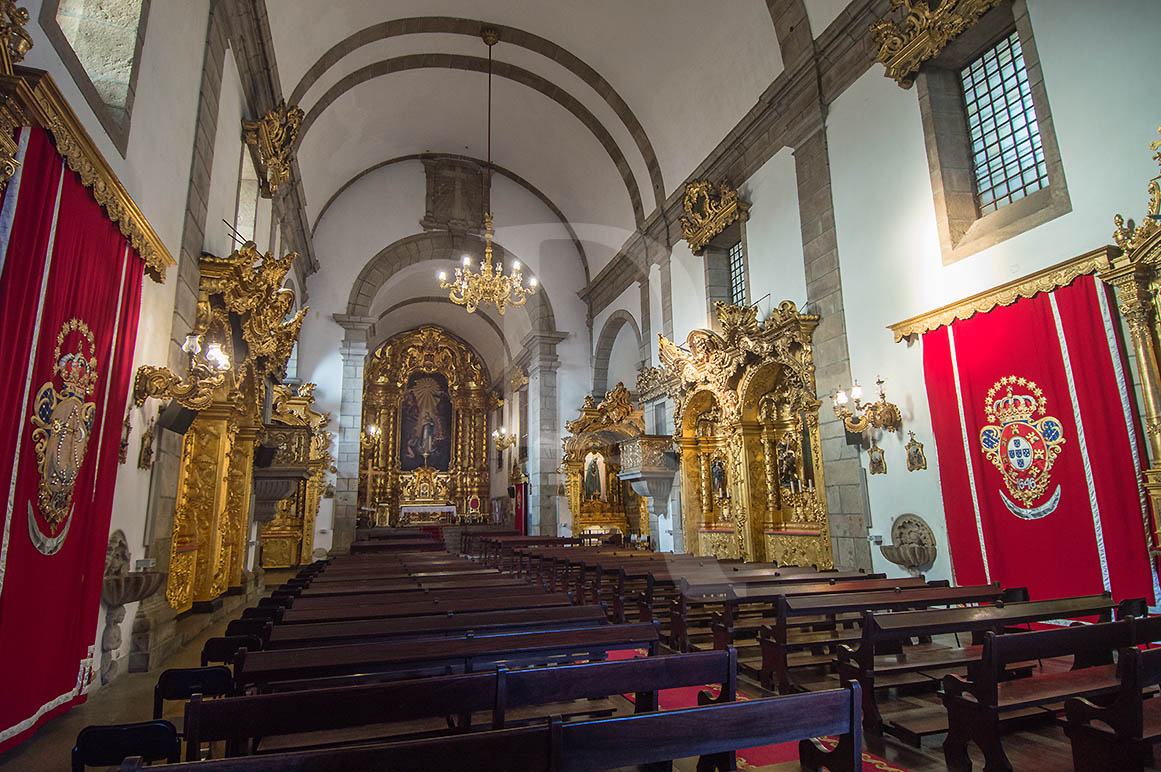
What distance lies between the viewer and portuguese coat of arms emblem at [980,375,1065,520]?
18.0 ft

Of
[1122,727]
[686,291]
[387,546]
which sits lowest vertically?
[1122,727]

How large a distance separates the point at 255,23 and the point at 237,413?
15.4 ft

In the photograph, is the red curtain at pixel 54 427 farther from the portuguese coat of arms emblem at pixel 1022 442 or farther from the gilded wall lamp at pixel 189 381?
the portuguese coat of arms emblem at pixel 1022 442

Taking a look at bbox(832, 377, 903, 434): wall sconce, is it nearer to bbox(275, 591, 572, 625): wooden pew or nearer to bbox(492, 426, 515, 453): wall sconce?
bbox(275, 591, 572, 625): wooden pew

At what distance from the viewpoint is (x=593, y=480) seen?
53.3ft

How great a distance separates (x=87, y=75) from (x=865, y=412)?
7605 mm

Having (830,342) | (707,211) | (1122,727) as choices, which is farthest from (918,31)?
(1122,727)

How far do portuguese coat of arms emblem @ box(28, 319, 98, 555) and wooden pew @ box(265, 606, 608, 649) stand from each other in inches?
54.1

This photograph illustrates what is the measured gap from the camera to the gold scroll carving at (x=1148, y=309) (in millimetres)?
4656

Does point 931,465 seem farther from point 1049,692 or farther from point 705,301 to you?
point 705,301

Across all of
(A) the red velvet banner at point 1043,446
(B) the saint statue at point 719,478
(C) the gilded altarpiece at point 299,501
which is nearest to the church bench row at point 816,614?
(A) the red velvet banner at point 1043,446

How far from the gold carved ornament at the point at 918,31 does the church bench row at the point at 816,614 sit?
18.3 ft

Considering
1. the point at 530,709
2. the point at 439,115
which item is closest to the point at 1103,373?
the point at 530,709

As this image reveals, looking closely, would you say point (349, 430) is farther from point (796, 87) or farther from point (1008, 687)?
point (1008, 687)
